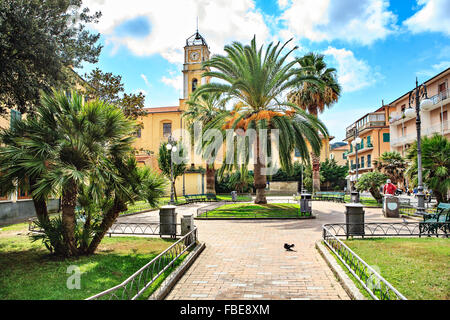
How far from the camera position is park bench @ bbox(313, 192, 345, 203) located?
25.6 meters

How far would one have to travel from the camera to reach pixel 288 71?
59.8 feet

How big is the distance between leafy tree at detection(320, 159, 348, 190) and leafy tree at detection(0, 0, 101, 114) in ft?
125

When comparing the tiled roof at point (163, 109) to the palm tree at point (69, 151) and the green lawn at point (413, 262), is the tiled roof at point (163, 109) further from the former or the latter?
the green lawn at point (413, 262)

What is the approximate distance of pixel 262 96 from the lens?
60.7 feet

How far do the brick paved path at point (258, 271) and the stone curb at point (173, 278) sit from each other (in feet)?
0.34

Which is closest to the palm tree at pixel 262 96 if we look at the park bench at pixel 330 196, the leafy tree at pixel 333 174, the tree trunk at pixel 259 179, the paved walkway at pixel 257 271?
the tree trunk at pixel 259 179

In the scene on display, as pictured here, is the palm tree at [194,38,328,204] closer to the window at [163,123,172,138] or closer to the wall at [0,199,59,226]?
the wall at [0,199,59,226]

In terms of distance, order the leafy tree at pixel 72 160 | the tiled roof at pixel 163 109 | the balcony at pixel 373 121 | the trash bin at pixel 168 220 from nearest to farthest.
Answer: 1. the leafy tree at pixel 72 160
2. the trash bin at pixel 168 220
3. the balcony at pixel 373 121
4. the tiled roof at pixel 163 109

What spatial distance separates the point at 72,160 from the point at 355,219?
8.18 meters

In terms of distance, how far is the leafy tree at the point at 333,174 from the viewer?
44.0 m

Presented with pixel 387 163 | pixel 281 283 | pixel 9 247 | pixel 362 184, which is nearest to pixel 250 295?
pixel 281 283
